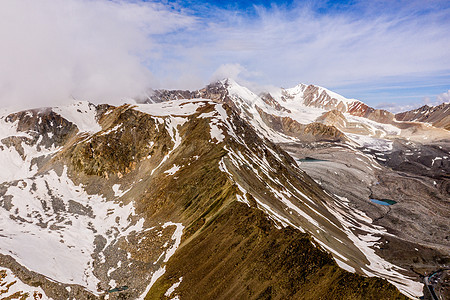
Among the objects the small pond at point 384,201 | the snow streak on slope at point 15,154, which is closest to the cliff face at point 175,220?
the small pond at point 384,201

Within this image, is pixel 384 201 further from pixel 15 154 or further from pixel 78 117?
pixel 15 154

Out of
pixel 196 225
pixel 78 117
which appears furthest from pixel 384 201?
pixel 78 117

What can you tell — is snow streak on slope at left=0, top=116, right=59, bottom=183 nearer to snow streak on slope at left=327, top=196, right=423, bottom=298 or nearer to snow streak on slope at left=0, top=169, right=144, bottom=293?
snow streak on slope at left=0, top=169, right=144, bottom=293

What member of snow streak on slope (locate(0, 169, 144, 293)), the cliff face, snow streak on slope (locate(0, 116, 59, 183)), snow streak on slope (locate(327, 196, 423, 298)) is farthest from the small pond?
snow streak on slope (locate(0, 116, 59, 183))

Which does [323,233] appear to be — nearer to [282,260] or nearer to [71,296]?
[282,260]

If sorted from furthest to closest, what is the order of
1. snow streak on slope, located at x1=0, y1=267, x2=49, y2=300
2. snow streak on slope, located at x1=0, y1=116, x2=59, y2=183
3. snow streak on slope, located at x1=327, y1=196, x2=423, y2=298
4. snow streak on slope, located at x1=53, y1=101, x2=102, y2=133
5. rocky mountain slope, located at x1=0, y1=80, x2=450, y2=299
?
snow streak on slope, located at x1=53, y1=101, x2=102, y2=133 < snow streak on slope, located at x1=0, y1=116, x2=59, y2=183 < snow streak on slope, located at x1=327, y1=196, x2=423, y2=298 < snow streak on slope, located at x1=0, y1=267, x2=49, y2=300 < rocky mountain slope, located at x1=0, y1=80, x2=450, y2=299

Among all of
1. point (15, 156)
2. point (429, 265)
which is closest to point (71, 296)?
point (429, 265)
